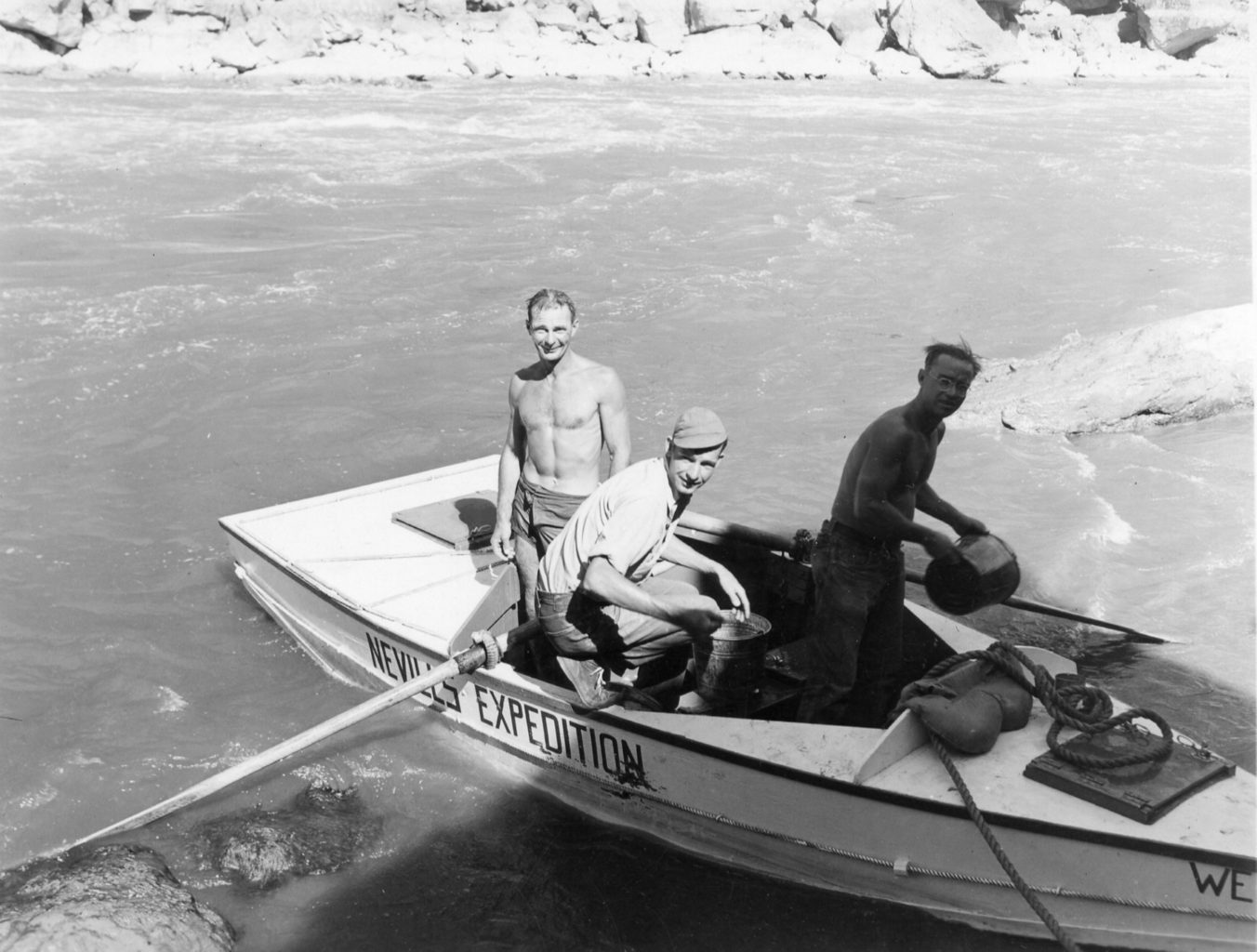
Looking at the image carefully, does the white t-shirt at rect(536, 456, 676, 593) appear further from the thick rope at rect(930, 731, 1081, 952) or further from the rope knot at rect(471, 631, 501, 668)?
the thick rope at rect(930, 731, 1081, 952)

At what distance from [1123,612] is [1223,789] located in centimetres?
300

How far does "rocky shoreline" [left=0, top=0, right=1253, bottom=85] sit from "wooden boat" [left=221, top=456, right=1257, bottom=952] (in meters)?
33.7

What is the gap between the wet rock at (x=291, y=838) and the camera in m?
5.33

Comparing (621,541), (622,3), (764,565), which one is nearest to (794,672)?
(764,565)

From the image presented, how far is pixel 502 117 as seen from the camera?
95.3 feet

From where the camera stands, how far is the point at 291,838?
5547 millimetres

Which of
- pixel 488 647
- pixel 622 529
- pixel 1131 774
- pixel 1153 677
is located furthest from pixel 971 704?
pixel 1153 677

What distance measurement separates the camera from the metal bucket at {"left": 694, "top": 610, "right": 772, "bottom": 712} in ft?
16.6

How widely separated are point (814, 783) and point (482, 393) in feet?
23.5

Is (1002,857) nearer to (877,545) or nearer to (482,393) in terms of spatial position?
(877,545)

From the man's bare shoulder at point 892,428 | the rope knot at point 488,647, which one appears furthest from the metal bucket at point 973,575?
the rope knot at point 488,647

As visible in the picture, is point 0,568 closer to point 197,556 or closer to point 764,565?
point 197,556

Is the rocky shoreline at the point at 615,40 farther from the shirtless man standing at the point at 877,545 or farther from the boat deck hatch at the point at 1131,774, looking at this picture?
the boat deck hatch at the point at 1131,774

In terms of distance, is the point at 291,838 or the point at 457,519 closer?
the point at 291,838
